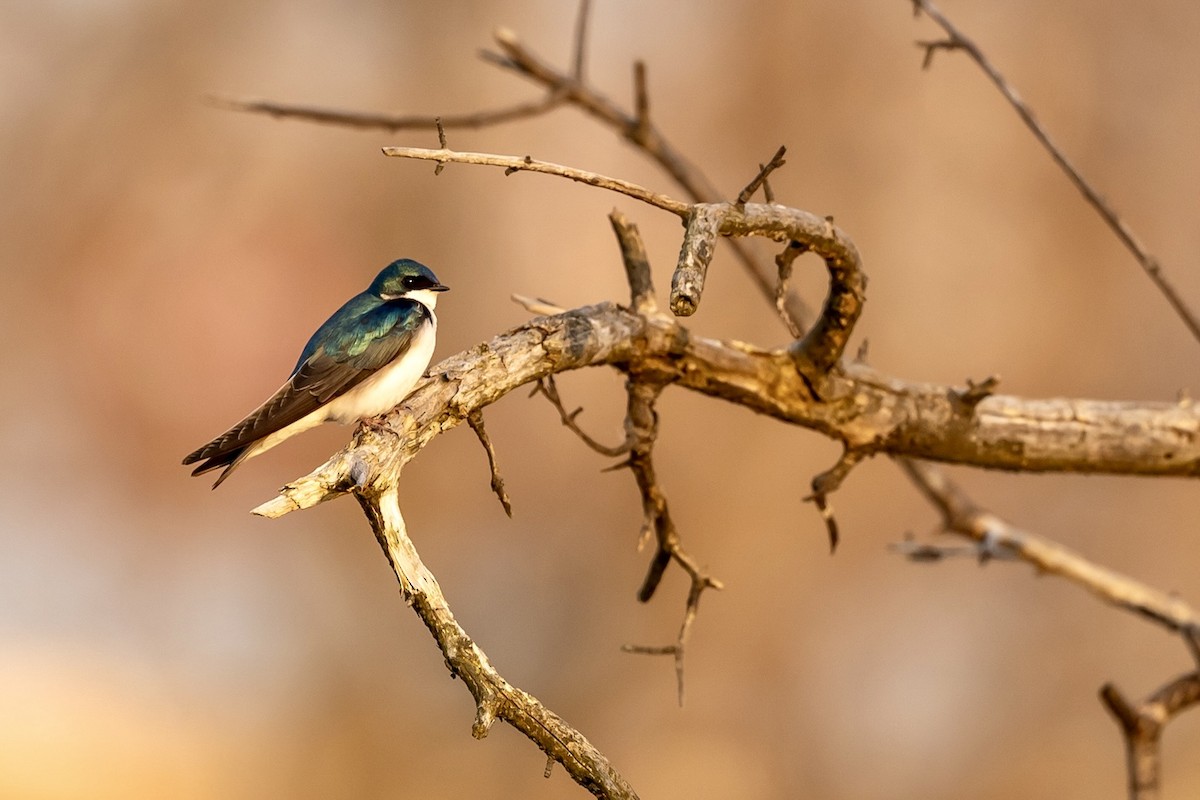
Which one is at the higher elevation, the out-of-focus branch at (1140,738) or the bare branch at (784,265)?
the bare branch at (784,265)

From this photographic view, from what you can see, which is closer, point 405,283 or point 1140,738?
point 1140,738

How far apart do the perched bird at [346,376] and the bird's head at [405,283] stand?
0.16 m

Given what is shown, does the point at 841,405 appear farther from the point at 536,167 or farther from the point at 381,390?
the point at 536,167

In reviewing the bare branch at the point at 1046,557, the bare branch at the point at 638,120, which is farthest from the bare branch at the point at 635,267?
the bare branch at the point at 1046,557

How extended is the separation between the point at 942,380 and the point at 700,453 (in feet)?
6.92

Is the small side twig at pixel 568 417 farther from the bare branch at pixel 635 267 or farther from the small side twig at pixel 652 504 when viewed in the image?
the bare branch at pixel 635 267

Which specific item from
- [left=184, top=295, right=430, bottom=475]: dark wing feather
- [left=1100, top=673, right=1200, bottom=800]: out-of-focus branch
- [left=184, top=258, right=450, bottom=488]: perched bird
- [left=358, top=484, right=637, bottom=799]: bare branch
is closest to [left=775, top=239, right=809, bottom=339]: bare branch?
[left=184, top=258, right=450, bottom=488]: perched bird

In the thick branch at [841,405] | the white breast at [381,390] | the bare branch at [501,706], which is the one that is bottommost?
the bare branch at [501,706]

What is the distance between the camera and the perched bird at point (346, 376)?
10.5ft

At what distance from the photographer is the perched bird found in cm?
320

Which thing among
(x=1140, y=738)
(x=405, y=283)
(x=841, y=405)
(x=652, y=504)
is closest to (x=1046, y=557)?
(x=1140, y=738)

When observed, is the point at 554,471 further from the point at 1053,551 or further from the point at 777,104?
the point at 1053,551

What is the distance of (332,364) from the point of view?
3.54 metres

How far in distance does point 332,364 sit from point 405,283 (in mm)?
707
